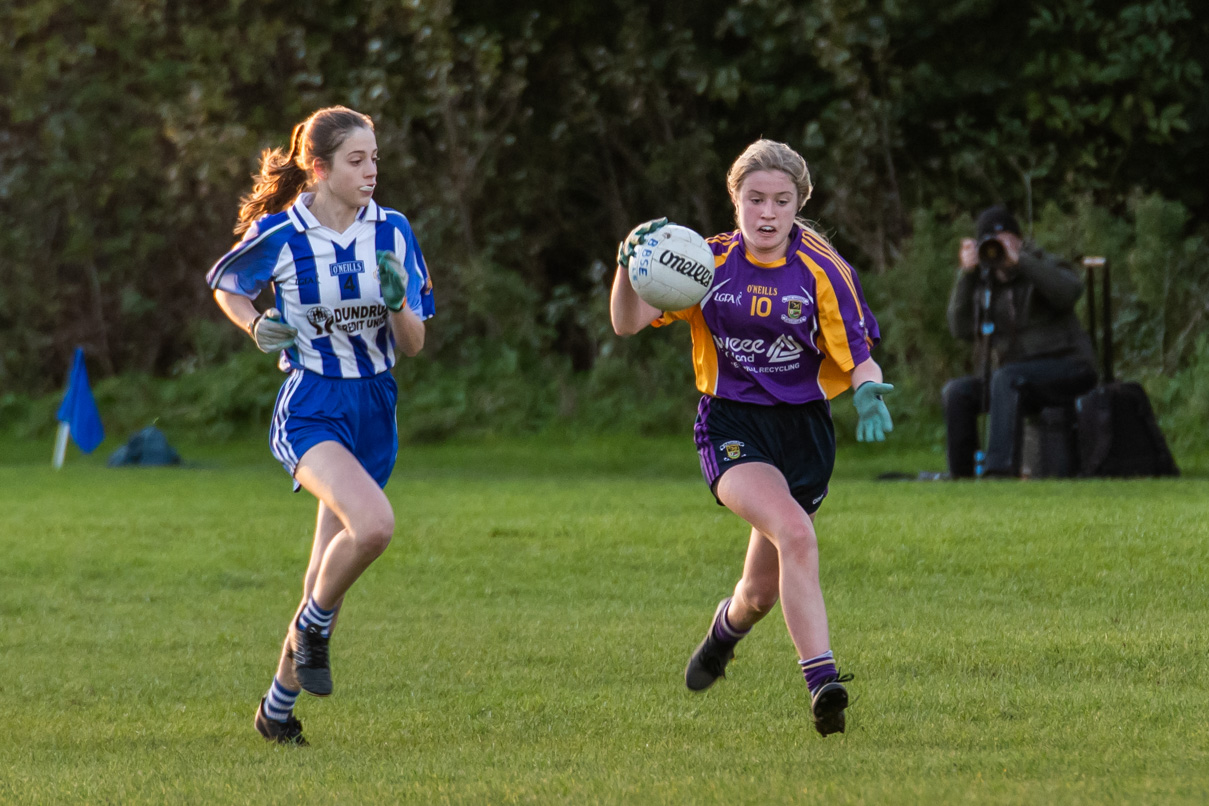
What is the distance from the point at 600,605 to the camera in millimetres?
9195

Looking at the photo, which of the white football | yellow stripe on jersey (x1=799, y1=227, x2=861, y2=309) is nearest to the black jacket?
yellow stripe on jersey (x1=799, y1=227, x2=861, y2=309)

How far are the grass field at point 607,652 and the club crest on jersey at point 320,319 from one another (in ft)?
4.58

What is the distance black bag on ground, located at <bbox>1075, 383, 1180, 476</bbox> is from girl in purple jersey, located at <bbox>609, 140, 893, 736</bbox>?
25.6 feet

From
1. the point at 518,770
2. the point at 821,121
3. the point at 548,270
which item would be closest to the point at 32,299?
the point at 548,270

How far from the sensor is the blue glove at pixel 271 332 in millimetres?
5637

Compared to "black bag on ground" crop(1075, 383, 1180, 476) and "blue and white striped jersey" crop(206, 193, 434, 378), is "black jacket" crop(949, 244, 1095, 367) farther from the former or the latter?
"blue and white striped jersey" crop(206, 193, 434, 378)

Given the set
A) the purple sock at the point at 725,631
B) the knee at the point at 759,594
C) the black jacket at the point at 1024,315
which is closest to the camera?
the knee at the point at 759,594

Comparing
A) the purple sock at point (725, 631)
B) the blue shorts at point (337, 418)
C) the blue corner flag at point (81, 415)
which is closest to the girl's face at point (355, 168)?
the blue shorts at point (337, 418)

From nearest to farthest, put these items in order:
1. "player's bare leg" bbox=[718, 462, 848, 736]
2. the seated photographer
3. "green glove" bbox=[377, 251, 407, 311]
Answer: "player's bare leg" bbox=[718, 462, 848, 736], "green glove" bbox=[377, 251, 407, 311], the seated photographer

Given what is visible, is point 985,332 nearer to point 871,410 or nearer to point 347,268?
point 871,410

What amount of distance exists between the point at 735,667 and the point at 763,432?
1589 millimetres

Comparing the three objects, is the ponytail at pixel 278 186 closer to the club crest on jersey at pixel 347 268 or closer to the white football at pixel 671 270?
the club crest on jersey at pixel 347 268

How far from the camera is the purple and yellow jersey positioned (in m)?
5.76

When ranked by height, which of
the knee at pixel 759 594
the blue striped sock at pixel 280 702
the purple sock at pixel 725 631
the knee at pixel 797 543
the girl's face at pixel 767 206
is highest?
the girl's face at pixel 767 206
